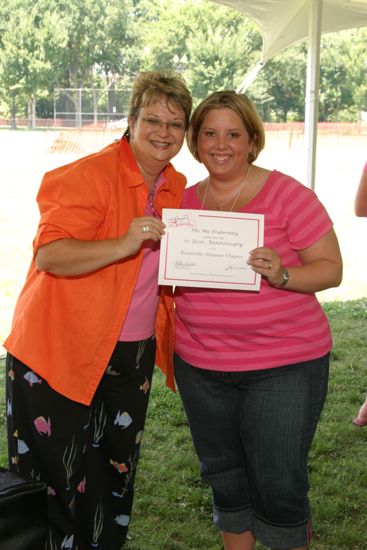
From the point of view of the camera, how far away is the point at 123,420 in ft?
8.36

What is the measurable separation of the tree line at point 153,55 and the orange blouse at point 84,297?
1616 inches

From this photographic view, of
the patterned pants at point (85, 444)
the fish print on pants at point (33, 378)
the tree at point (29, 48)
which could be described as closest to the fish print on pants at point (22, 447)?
the patterned pants at point (85, 444)

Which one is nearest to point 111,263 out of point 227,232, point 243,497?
point 227,232

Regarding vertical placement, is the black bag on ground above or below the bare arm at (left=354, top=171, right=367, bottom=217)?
below

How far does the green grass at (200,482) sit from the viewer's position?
3.15 m

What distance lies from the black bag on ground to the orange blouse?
522mm

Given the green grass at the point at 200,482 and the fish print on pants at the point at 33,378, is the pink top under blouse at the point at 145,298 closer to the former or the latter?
the fish print on pants at the point at 33,378

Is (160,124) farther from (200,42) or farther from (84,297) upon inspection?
(200,42)

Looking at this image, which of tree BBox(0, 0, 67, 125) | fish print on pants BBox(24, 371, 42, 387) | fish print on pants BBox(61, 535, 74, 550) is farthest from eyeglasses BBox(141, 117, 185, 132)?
tree BBox(0, 0, 67, 125)

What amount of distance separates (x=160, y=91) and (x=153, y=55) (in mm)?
48869

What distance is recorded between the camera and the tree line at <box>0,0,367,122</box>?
4194cm

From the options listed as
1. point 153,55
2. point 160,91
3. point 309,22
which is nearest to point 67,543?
point 160,91

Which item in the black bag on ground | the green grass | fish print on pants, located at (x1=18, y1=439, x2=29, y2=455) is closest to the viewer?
the black bag on ground

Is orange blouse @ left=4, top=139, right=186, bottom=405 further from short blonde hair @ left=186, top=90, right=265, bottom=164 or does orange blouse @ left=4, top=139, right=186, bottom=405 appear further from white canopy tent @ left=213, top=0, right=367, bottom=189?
white canopy tent @ left=213, top=0, right=367, bottom=189
